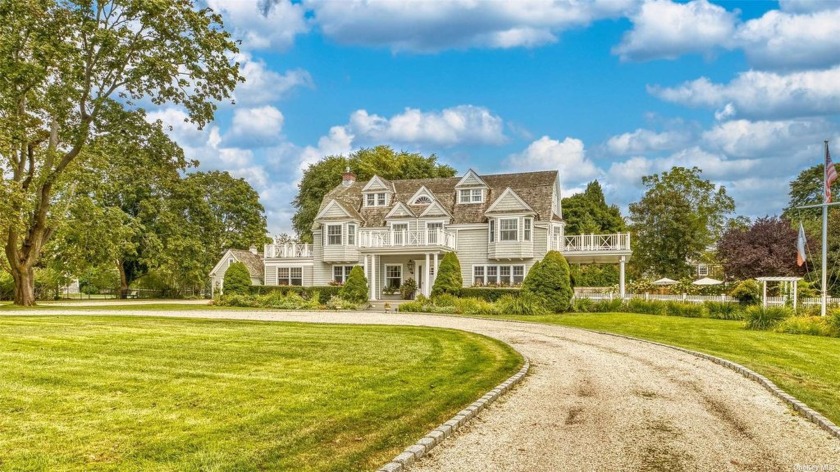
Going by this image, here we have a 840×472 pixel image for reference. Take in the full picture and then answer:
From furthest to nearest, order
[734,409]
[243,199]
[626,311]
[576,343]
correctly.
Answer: [243,199] → [626,311] → [576,343] → [734,409]

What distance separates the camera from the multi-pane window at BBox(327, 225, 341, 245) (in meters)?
40.7

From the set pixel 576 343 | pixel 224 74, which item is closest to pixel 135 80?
pixel 224 74

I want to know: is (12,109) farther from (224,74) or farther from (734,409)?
(734,409)

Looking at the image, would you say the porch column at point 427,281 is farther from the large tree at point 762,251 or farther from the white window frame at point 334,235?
the large tree at point 762,251

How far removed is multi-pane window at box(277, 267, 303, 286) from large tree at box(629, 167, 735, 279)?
2772 centimetres

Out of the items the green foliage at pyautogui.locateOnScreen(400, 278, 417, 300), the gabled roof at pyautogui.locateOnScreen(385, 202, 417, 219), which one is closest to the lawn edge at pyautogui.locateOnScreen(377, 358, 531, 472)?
the green foliage at pyautogui.locateOnScreen(400, 278, 417, 300)

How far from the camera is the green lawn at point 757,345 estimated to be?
10664 millimetres

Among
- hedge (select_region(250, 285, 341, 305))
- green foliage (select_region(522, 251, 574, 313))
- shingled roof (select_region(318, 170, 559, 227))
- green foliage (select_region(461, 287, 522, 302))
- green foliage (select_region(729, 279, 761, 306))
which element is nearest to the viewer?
green foliage (select_region(729, 279, 761, 306))

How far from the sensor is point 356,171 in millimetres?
57625

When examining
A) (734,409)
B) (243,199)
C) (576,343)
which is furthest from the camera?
(243,199)

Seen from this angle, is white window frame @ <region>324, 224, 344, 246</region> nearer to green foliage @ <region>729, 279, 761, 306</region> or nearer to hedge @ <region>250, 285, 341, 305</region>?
hedge @ <region>250, 285, 341, 305</region>

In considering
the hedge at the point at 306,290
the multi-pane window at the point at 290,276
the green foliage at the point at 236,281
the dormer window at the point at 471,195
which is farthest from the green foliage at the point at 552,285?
the multi-pane window at the point at 290,276

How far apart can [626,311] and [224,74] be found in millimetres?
21653

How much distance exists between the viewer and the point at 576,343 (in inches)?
659
